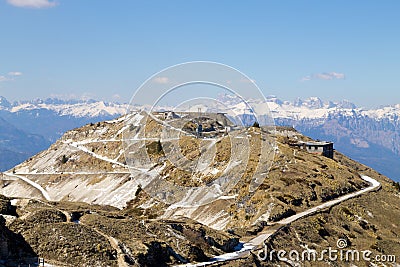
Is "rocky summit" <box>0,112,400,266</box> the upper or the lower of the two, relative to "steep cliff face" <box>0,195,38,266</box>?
lower

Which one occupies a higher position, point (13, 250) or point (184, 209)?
point (13, 250)

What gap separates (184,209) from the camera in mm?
96438

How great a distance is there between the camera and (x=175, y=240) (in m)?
52.9

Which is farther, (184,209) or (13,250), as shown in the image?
(184,209)

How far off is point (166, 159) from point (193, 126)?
4360cm

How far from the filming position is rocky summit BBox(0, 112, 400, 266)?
4700 centimetres

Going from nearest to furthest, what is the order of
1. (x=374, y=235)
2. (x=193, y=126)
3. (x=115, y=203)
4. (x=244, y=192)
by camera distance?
(x=374, y=235)
(x=244, y=192)
(x=115, y=203)
(x=193, y=126)

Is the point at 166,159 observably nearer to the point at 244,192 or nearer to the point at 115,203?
the point at 115,203

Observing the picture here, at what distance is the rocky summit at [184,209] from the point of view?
47.0 meters

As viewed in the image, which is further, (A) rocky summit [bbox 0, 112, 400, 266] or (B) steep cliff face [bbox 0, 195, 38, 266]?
(A) rocky summit [bbox 0, 112, 400, 266]

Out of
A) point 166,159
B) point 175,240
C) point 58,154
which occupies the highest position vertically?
point 175,240

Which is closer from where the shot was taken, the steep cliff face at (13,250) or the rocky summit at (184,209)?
the steep cliff face at (13,250)

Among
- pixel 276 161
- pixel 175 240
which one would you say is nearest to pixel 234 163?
pixel 276 161

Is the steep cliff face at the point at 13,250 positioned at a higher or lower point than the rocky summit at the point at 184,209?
higher
